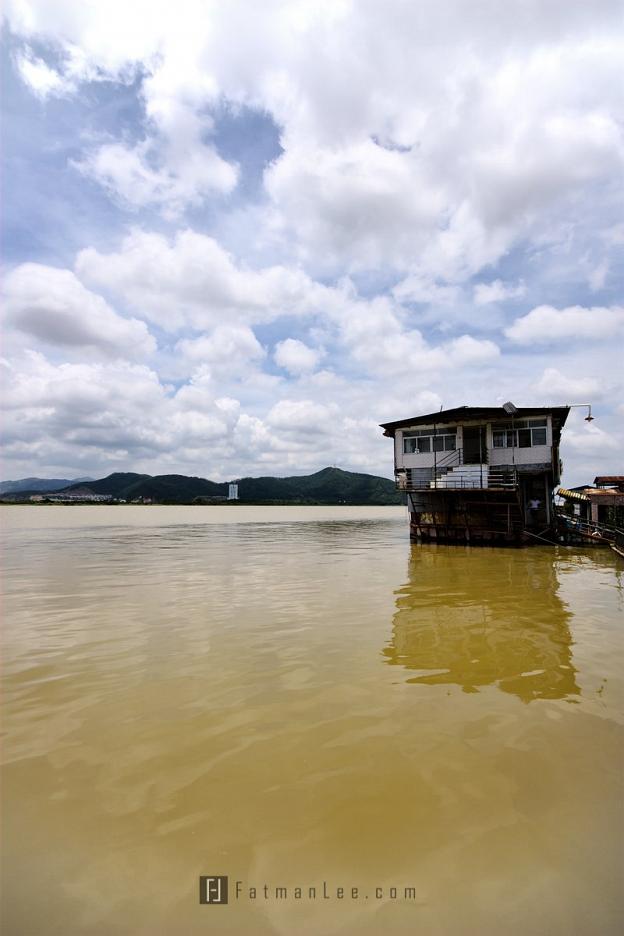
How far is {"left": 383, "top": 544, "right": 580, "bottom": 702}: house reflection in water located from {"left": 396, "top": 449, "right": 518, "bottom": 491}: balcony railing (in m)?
9.31

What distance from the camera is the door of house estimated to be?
3156cm

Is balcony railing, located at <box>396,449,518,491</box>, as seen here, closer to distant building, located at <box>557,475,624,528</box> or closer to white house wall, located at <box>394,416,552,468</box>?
white house wall, located at <box>394,416,552,468</box>

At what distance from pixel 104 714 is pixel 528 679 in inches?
280

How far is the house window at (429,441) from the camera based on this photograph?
3225 cm

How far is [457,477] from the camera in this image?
99.9ft

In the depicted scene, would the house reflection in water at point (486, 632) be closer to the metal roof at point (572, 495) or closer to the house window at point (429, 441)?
the house window at point (429, 441)

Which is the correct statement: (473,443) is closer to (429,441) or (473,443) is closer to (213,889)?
(429,441)

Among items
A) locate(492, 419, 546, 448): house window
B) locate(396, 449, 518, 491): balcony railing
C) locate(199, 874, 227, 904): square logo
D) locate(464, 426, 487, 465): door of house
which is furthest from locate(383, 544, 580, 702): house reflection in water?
locate(464, 426, 487, 465): door of house

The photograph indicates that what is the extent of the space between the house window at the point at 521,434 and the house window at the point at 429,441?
2823 millimetres

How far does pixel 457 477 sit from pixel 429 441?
3.78m

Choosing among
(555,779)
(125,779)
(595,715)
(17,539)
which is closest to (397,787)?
(555,779)

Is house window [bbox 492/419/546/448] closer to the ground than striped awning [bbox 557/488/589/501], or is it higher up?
higher up

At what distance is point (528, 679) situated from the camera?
818 centimetres

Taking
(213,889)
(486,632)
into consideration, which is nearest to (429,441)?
(486,632)
